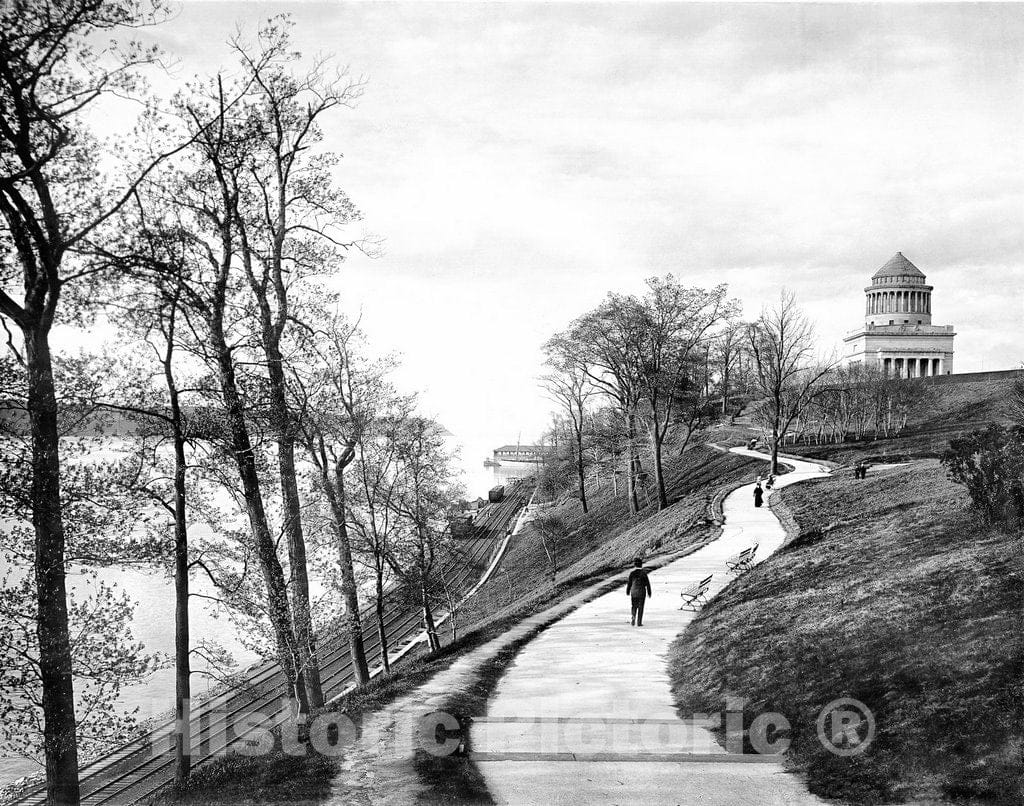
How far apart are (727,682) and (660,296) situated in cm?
2720

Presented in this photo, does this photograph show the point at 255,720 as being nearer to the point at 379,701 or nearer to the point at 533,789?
the point at 379,701

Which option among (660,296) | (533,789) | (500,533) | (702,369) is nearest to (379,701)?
(533,789)

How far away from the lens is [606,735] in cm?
1006

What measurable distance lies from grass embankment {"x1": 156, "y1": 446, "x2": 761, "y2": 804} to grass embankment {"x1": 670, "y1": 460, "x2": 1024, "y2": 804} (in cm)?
426

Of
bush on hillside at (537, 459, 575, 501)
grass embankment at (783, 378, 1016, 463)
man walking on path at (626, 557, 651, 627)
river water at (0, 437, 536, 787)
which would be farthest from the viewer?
bush on hillside at (537, 459, 575, 501)

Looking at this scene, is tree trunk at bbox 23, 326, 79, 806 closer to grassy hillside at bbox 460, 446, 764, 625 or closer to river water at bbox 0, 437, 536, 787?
river water at bbox 0, 437, 536, 787

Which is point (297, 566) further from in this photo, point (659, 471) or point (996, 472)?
point (659, 471)

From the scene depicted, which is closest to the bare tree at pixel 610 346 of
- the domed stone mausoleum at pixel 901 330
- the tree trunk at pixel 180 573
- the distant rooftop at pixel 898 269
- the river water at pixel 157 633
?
the river water at pixel 157 633

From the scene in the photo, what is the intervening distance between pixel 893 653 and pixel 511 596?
29.5m

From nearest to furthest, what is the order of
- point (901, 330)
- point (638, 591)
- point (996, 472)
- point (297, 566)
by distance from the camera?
point (996, 472)
point (297, 566)
point (638, 591)
point (901, 330)

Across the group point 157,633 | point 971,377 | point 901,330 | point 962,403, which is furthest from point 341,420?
point 901,330

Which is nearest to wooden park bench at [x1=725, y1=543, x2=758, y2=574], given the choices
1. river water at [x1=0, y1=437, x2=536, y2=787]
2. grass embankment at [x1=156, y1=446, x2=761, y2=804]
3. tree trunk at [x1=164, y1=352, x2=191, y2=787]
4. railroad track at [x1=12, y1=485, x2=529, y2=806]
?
grass embankment at [x1=156, y1=446, x2=761, y2=804]

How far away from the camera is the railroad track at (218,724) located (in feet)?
69.3

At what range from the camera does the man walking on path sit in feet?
53.9
